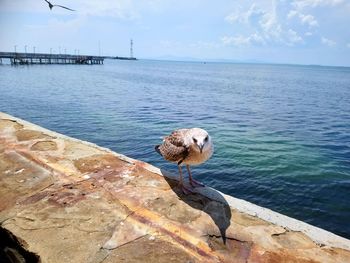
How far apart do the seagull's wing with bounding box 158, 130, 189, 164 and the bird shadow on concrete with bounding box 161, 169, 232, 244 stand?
543mm

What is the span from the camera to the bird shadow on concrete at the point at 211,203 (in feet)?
16.0

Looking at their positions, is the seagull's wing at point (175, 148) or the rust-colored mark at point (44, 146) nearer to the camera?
the seagull's wing at point (175, 148)

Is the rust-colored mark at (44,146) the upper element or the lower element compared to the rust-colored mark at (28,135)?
lower

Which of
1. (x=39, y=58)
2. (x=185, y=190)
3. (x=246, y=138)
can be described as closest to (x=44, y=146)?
(x=185, y=190)

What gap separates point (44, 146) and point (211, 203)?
15.3 feet

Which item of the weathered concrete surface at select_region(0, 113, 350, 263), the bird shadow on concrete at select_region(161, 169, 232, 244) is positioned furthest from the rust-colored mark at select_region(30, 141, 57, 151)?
the bird shadow on concrete at select_region(161, 169, 232, 244)

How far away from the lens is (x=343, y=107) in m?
32.0

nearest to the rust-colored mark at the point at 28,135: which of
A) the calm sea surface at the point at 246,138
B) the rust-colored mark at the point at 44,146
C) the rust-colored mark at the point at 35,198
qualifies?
the rust-colored mark at the point at 44,146

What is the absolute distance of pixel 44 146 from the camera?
7.86 m

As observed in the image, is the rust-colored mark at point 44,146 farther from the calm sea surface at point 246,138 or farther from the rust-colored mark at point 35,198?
the calm sea surface at point 246,138

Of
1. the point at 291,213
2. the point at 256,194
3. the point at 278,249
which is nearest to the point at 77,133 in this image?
the point at 256,194

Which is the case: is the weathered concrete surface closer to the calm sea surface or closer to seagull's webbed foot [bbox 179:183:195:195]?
→ seagull's webbed foot [bbox 179:183:195:195]

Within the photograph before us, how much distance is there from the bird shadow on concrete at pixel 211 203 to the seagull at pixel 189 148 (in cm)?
15

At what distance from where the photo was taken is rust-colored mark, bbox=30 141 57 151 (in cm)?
766
